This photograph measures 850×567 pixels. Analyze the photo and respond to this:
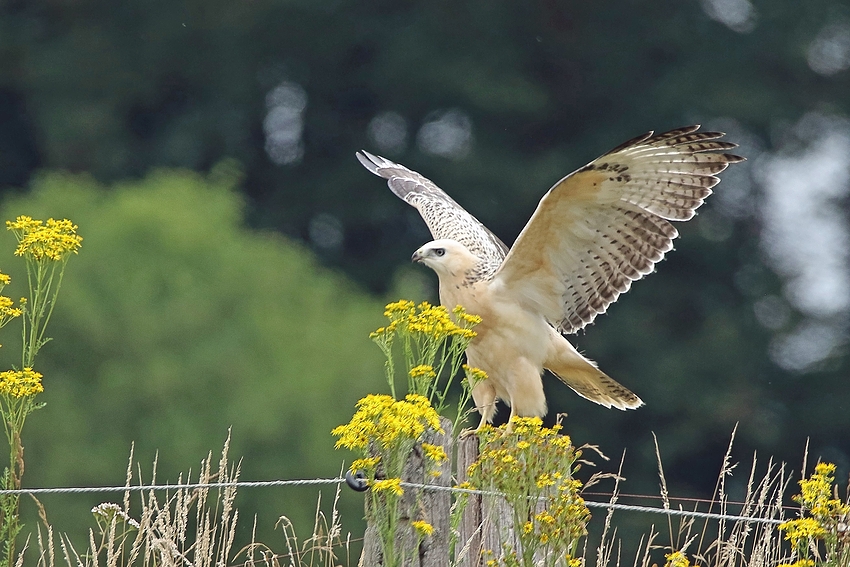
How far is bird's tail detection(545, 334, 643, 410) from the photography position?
6.62 m

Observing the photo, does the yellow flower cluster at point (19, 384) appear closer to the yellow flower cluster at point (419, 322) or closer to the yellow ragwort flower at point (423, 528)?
the yellow flower cluster at point (419, 322)

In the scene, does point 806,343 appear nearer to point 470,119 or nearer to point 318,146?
point 470,119

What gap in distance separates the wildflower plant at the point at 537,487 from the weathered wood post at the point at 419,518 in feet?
0.54

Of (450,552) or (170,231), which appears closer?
(450,552)

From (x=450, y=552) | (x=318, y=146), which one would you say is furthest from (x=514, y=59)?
(x=450, y=552)

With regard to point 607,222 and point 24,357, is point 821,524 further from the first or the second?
point 607,222

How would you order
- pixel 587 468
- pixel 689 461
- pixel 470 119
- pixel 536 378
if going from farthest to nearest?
1. pixel 470 119
2. pixel 689 461
3. pixel 587 468
4. pixel 536 378

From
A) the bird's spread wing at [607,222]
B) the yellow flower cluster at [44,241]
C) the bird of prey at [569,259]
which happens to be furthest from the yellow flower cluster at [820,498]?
the bird of prey at [569,259]

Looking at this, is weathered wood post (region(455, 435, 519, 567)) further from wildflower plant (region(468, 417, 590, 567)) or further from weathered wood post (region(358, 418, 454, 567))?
wildflower plant (region(468, 417, 590, 567))

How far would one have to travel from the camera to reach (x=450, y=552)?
154 inches

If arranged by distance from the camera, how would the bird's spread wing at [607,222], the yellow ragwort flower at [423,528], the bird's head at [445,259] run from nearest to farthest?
the yellow ragwort flower at [423,528] < the bird's spread wing at [607,222] < the bird's head at [445,259]

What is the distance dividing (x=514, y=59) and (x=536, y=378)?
17560 millimetres

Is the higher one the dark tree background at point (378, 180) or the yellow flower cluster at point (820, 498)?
the dark tree background at point (378, 180)

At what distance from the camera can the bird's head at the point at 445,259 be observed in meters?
6.33
